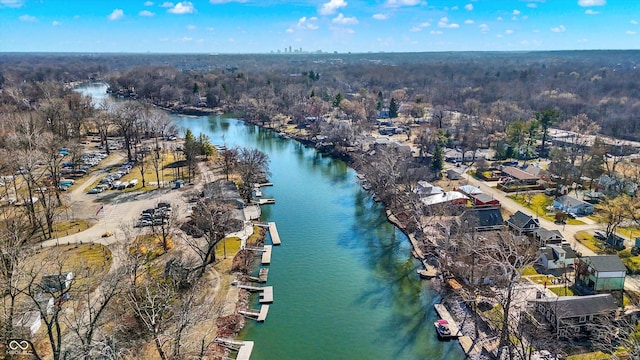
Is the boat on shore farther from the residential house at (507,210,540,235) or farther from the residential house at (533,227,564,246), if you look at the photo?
the residential house at (507,210,540,235)

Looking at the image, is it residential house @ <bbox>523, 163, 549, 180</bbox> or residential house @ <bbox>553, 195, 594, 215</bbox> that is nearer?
residential house @ <bbox>553, 195, 594, 215</bbox>

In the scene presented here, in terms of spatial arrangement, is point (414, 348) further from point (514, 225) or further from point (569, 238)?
point (569, 238)

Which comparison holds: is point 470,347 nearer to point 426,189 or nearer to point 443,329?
point 443,329

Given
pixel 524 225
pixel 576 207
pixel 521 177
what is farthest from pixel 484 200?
pixel 521 177

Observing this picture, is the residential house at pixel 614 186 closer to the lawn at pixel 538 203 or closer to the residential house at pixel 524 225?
the lawn at pixel 538 203

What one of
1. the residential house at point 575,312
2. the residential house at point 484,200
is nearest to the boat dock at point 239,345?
the residential house at point 575,312

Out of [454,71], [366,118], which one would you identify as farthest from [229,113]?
[454,71]

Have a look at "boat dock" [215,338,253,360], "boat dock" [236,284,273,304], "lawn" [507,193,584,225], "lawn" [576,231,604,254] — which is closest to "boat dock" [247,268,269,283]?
"boat dock" [236,284,273,304]
